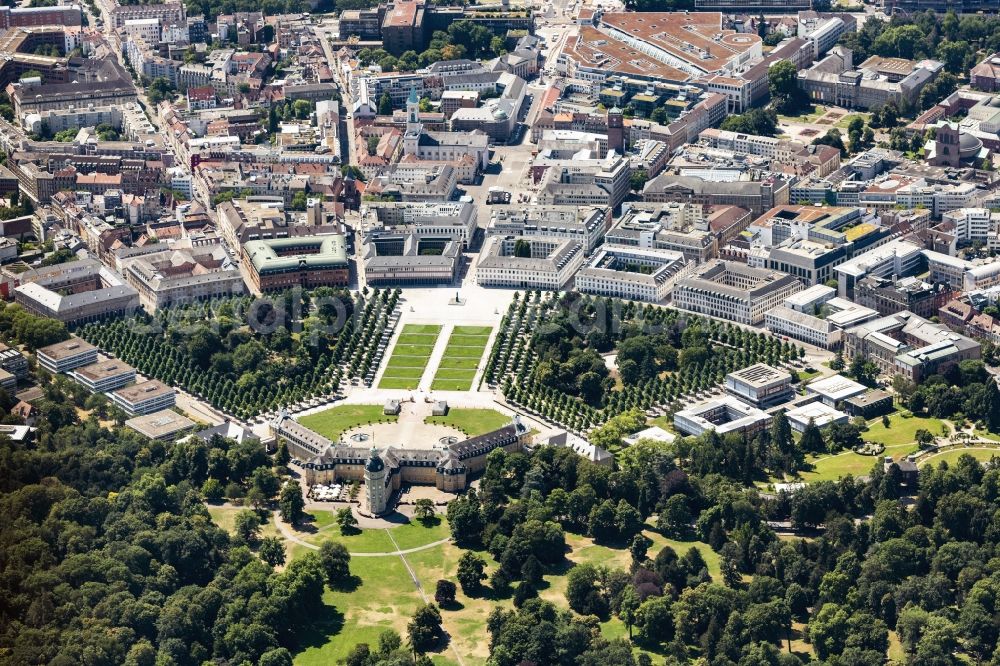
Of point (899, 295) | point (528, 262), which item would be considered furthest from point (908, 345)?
point (528, 262)

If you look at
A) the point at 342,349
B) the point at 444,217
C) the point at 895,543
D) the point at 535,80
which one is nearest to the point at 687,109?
the point at 535,80

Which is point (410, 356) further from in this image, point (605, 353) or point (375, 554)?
point (375, 554)

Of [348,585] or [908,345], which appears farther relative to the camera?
[908,345]

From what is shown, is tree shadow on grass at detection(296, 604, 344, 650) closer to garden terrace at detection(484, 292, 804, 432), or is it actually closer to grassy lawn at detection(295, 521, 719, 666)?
grassy lawn at detection(295, 521, 719, 666)

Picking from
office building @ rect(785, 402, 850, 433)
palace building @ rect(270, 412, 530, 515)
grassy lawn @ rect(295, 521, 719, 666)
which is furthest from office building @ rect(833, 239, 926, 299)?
grassy lawn @ rect(295, 521, 719, 666)

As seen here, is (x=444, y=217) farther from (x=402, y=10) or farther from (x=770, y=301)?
(x=402, y=10)

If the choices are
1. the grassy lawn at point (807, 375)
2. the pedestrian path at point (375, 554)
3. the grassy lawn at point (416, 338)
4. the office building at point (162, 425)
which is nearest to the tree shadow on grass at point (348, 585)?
the pedestrian path at point (375, 554)
